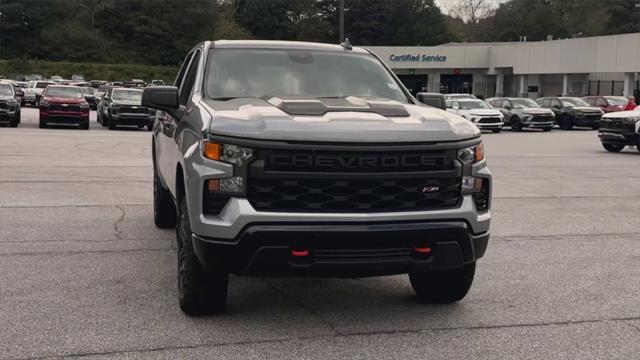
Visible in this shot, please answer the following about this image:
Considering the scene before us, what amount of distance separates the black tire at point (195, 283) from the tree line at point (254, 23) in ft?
332

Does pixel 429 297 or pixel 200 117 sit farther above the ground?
pixel 200 117

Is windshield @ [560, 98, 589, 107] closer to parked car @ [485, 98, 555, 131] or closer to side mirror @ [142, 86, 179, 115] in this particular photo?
parked car @ [485, 98, 555, 131]

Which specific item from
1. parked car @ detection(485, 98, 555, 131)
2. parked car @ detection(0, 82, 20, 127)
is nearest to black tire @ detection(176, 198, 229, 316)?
parked car @ detection(0, 82, 20, 127)

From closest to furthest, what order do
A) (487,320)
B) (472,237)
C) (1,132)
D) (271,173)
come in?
(271,173)
(472,237)
(487,320)
(1,132)

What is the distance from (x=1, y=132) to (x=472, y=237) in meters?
22.8

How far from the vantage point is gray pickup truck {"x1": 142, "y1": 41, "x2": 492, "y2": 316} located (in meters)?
4.57

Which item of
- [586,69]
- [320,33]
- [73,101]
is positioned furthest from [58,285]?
[320,33]

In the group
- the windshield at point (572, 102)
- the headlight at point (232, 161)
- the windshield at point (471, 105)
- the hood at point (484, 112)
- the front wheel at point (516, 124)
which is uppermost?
the headlight at point (232, 161)

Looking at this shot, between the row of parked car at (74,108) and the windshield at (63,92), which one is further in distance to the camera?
the windshield at (63,92)

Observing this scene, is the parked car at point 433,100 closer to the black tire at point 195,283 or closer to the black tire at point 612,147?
the black tire at point 195,283

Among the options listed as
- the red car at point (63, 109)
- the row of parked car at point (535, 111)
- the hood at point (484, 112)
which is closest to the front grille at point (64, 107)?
the red car at point (63, 109)

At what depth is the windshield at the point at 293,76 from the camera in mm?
5973

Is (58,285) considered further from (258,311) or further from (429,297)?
(429,297)

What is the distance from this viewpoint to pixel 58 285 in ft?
20.0
